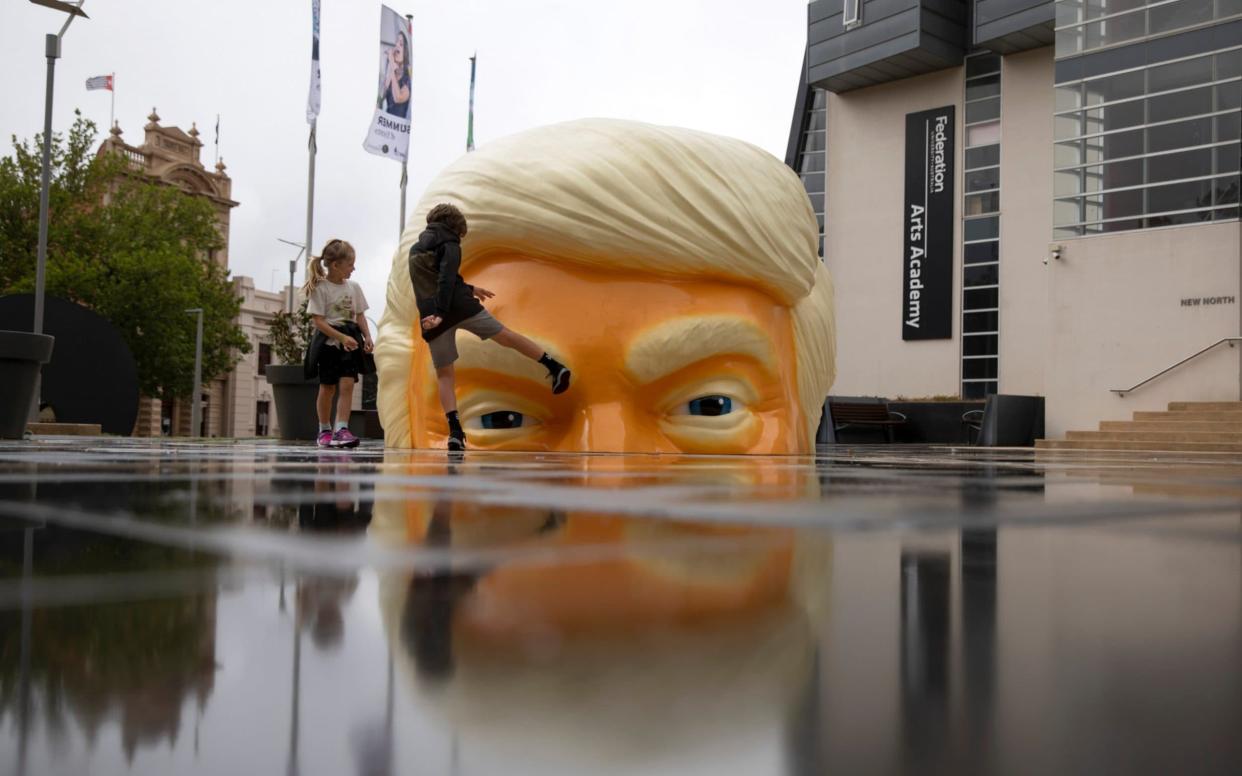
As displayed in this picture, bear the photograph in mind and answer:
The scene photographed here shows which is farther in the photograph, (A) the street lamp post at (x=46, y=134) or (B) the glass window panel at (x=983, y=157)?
(B) the glass window panel at (x=983, y=157)

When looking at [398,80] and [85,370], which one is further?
[398,80]

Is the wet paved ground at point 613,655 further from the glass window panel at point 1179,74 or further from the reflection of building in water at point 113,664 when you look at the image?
the glass window panel at point 1179,74

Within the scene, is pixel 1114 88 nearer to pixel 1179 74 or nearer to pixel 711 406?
pixel 1179 74

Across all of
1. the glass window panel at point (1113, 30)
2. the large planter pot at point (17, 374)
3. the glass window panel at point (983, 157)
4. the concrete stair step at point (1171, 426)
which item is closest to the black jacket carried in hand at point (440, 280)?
the large planter pot at point (17, 374)

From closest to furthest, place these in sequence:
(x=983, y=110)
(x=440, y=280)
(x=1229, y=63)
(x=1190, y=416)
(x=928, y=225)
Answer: (x=440, y=280), (x=1190, y=416), (x=1229, y=63), (x=983, y=110), (x=928, y=225)

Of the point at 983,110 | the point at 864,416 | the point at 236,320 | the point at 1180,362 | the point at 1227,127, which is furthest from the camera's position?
the point at 236,320

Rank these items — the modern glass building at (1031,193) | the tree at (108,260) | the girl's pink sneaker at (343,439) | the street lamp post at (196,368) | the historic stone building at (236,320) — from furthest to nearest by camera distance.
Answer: the historic stone building at (236,320)
the street lamp post at (196,368)
the tree at (108,260)
the modern glass building at (1031,193)
the girl's pink sneaker at (343,439)

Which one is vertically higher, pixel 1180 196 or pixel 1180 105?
pixel 1180 105

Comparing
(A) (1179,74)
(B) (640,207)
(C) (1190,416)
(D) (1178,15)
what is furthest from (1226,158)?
(B) (640,207)

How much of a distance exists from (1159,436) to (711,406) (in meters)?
14.2

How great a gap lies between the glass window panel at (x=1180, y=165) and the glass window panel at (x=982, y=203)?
347 inches

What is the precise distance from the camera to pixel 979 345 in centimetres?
2627

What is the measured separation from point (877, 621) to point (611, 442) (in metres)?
2.84

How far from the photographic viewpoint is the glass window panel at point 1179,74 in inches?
660
